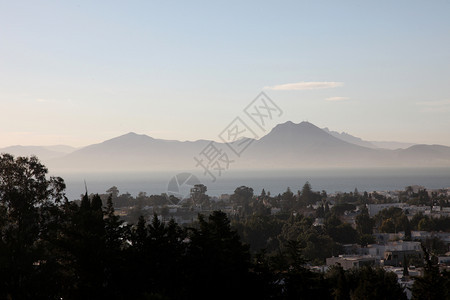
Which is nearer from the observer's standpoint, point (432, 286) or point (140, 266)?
point (140, 266)

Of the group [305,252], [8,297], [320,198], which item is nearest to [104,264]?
[8,297]

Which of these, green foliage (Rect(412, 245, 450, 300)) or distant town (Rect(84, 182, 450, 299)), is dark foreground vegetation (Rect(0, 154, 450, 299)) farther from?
distant town (Rect(84, 182, 450, 299))

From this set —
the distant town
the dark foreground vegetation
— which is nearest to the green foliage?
the dark foreground vegetation

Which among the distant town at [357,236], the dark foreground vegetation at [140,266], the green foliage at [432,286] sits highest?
the dark foreground vegetation at [140,266]

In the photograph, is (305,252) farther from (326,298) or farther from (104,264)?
(104,264)

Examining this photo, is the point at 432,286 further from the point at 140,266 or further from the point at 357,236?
the point at 357,236

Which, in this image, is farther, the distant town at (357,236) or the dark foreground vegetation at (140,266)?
the distant town at (357,236)

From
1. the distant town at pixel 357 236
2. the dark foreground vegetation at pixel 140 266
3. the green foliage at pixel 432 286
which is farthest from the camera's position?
the distant town at pixel 357 236

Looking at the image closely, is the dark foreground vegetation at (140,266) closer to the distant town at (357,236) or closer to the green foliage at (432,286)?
the green foliage at (432,286)

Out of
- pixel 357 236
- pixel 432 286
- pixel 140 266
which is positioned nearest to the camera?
pixel 140 266

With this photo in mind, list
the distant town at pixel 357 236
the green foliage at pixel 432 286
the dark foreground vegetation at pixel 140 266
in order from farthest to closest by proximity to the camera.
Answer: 1. the distant town at pixel 357 236
2. the green foliage at pixel 432 286
3. the dark foreground vegetation at pixel 140 266

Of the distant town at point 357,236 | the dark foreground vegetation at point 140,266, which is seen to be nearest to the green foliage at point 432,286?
the dark foreground vegetation at point 140,266

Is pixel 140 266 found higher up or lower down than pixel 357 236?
higher up

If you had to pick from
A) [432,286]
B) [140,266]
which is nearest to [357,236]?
[432,286]
